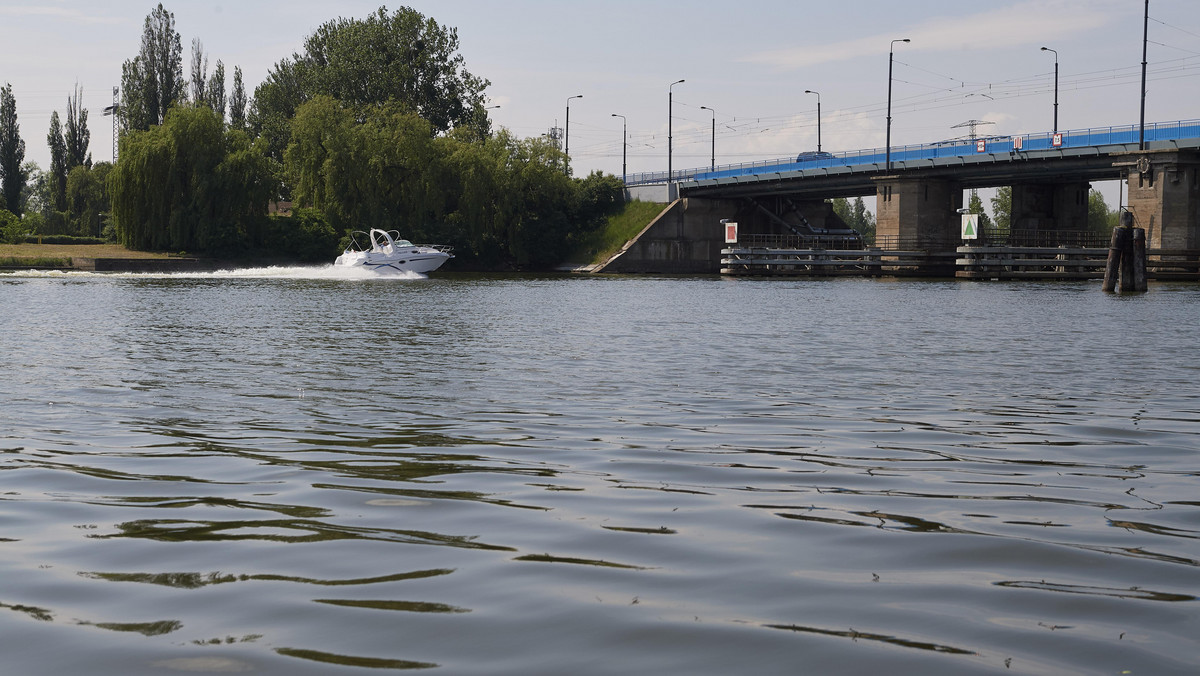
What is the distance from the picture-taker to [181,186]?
7025 cm

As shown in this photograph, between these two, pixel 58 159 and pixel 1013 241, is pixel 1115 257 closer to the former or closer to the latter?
pixel 1013 241

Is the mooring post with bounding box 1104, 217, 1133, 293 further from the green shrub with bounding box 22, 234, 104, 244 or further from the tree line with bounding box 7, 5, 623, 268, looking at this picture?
the green shrub with bounding box 22, 234, 104, 244

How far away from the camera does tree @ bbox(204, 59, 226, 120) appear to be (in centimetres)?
9471

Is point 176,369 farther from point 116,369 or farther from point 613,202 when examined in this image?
point 613,202

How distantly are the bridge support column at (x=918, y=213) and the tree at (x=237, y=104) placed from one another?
184 ft

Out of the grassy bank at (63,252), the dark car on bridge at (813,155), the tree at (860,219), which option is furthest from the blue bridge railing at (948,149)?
the tree at (860,219)

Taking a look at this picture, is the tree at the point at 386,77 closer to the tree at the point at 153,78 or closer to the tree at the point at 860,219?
the tree at the point at 153,78

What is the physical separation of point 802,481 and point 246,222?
7126 cm

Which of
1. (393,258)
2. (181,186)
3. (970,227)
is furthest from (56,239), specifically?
(970,227)

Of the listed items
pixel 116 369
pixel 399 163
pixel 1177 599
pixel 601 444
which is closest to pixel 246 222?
pixel 399 163

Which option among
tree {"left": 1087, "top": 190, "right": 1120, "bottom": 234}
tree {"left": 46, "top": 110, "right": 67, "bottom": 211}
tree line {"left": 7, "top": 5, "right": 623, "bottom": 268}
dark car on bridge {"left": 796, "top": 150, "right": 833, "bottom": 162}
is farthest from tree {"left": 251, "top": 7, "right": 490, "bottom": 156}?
tree {"left": 1087, "top": 190, "right": 1120, "bottom": 234}

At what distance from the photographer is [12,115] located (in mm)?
95250

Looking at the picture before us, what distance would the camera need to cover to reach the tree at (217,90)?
94.7 m

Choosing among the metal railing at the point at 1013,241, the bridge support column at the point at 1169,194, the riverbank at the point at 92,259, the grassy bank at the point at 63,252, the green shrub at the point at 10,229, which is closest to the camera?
the bridge support column at the point at 1169,194
